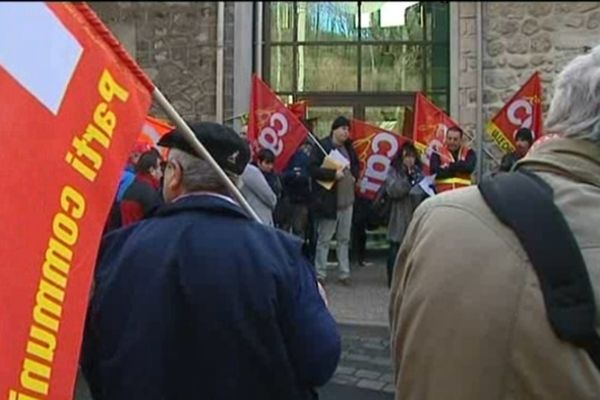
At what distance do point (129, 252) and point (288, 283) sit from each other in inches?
16.1

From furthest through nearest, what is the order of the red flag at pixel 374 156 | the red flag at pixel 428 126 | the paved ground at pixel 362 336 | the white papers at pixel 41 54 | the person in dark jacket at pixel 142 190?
the red flag at pixel 428 126 → the red flag at pixel 374 156 → the person in dark jacket at pixel 142 190 → the paved ground at pixel 362 336 → the white papers at pixel 41 54

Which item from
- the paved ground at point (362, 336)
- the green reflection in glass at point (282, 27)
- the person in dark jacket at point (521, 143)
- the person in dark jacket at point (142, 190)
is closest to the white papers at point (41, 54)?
the paved ground at point (362, 336)

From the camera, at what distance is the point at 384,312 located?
927 centimetres

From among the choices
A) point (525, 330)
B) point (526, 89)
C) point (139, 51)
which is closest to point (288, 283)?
point (525, 330)

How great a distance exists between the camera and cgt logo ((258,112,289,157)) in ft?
34.5

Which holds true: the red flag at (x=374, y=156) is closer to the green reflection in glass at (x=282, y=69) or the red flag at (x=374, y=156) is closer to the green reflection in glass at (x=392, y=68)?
the green reflection in glass at (x=392, y=68)

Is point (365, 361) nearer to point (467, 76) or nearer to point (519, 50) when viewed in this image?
point (467, 76)

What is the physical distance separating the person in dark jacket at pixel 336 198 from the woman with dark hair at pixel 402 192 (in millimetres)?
435

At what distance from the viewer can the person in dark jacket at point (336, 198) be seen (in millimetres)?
10398

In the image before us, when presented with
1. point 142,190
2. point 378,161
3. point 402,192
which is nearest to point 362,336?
point 402,192

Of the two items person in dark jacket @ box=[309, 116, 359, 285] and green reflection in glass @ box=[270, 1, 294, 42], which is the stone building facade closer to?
green reflection in glass @ box=[270, 1, 294, 42]

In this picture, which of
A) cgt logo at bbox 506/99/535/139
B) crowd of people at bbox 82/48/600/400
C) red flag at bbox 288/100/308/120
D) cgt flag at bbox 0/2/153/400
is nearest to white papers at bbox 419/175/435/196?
cgt logo at bbox 506/99/535/139

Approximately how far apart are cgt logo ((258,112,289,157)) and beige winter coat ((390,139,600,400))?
8.50 m

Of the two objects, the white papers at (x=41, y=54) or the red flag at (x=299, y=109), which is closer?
the white papers at (x=41, y=54)
